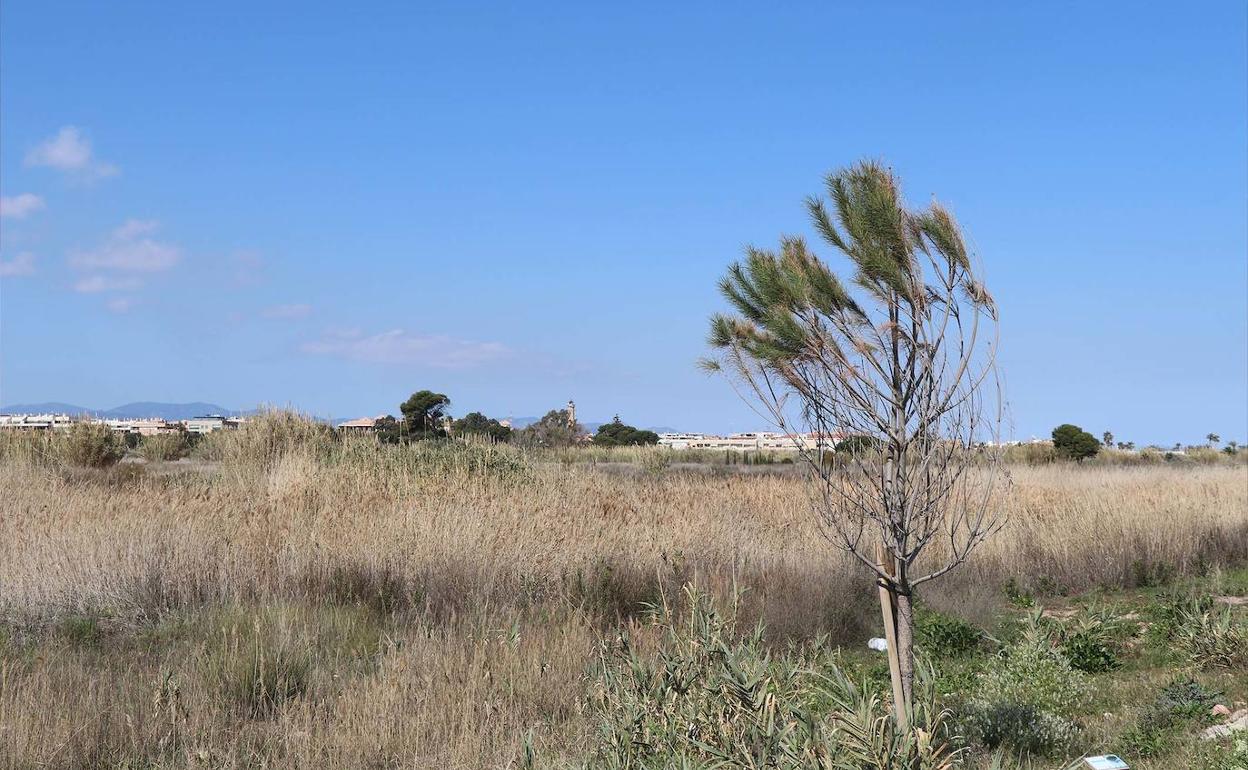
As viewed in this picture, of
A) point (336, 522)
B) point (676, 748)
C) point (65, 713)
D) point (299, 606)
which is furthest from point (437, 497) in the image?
point (676, 748)

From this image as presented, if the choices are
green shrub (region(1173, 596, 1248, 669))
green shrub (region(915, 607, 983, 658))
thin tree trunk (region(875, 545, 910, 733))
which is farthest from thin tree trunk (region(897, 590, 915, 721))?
green shrub (region(1173, 596, 1248, 669))

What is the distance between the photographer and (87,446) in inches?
683

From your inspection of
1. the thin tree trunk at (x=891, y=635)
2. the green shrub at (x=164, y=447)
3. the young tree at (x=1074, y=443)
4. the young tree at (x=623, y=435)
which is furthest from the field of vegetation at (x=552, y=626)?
the young tree at (x=623, y=435)

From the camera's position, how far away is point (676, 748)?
11.2ft

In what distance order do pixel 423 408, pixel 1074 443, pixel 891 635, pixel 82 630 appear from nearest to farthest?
pixel 891 635 → pixel 82 630 → pixel 423 408 → pixel 1074 443

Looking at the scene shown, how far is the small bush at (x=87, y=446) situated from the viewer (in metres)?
17.0

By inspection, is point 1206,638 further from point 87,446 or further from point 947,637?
point 87,446

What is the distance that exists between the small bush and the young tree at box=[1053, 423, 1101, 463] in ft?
96.4

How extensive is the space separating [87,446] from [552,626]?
14.1 meters

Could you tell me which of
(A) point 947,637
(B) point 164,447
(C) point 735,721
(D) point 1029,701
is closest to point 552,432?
(B) point 164,447

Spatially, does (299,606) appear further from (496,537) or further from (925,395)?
(925,395)

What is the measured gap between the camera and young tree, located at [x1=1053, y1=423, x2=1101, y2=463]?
114 feet

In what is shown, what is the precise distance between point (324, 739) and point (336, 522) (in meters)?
5.00

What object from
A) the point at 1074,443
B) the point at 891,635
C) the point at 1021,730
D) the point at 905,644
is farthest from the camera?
the point at 1074,443
